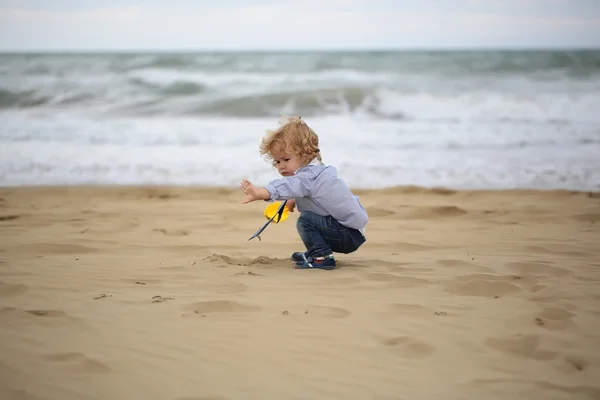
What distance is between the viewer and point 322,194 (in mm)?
3951

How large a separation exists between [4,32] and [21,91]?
8.25 metres

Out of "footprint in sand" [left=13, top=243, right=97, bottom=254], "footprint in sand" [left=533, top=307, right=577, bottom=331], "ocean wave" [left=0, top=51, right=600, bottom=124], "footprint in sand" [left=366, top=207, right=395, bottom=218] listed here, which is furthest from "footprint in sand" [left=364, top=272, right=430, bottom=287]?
"ocean wave" [left=0, top=51, right=600, bottom=124]

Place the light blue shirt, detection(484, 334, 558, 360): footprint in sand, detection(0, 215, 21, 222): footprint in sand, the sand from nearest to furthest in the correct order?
the sand, detection(484, 334, 558, 360): footprint in sand, the light blue shirt, detection(0, 215, 21, 222): footprint in sand

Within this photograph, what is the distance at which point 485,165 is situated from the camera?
8891mm

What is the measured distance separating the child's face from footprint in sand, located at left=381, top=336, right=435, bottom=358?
149cm

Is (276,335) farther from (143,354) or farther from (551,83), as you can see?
(551,83)

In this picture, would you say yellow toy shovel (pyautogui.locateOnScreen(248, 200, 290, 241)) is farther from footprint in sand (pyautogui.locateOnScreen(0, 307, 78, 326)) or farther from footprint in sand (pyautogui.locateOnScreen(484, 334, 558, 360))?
footprint in sand (pyautogui.locateOnScreen(484, 334, 558, 360))

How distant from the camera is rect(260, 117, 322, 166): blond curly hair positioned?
390cm

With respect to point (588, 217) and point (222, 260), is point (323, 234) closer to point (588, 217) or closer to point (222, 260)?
point (222, 260)

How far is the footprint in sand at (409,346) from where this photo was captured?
2.66 m

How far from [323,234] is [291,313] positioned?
1086mm

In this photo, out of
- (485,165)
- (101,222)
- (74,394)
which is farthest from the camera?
(485,165)

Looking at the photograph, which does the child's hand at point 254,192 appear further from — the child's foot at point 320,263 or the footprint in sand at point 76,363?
the footprint in sand at point 76,363

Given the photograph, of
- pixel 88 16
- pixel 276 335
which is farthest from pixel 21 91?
pixel 276 335
